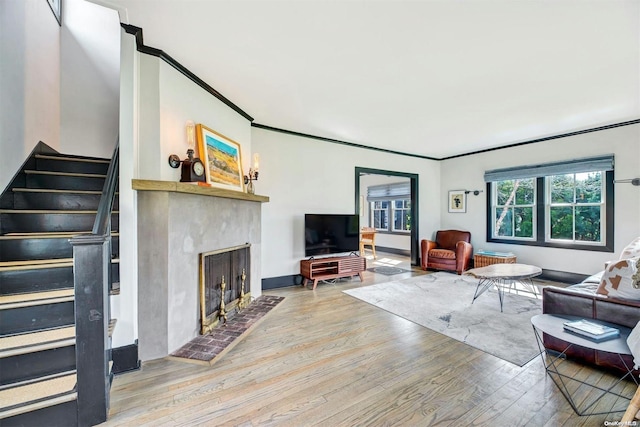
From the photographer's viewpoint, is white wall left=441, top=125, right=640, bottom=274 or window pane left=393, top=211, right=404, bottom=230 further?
window pane left=393, top=211, right=404, bottom=230

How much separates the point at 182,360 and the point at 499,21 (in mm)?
3555

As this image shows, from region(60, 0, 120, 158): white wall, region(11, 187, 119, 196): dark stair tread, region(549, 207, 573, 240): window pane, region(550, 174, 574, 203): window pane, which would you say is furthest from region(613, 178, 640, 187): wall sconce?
region(60, 0, 120, 158): white wall

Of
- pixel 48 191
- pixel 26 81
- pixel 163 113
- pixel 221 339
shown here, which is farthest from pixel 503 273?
pixel 26 81

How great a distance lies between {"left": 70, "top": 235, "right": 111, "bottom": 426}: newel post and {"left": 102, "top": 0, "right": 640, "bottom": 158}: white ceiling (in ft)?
5.53

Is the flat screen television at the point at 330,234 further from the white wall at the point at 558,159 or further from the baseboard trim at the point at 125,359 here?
the white wall at the point at 558,159

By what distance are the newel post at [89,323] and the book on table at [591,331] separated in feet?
9.53

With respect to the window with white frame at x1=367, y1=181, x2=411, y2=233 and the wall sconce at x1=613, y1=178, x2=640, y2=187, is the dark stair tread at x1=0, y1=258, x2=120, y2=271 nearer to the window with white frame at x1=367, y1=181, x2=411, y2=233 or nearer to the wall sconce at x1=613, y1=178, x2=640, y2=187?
the wall sconce at x1=613, y1=178, x2=640, y2=187

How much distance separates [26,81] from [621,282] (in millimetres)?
5498

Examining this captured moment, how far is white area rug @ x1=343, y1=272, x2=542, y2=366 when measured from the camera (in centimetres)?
252

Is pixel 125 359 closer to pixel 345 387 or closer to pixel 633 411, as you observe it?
pixel 345 387

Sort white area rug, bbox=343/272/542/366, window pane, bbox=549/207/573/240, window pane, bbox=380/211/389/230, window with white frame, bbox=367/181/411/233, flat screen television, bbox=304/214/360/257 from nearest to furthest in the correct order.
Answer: white area rug, bbox=343/272/542/366, flat screen television, bbox=304/214/360/257, window pane, bbox=549/207/573/240, window with white frame, bbox=367/181/411/233, window pane, bbox=380/211/389/230

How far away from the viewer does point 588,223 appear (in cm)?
449

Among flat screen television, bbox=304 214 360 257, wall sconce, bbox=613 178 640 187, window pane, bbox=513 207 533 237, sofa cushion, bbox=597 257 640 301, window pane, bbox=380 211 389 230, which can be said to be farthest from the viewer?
window pane, bbox=380 211 389 230

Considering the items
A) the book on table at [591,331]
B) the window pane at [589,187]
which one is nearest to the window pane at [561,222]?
the window pane at [589,187]
